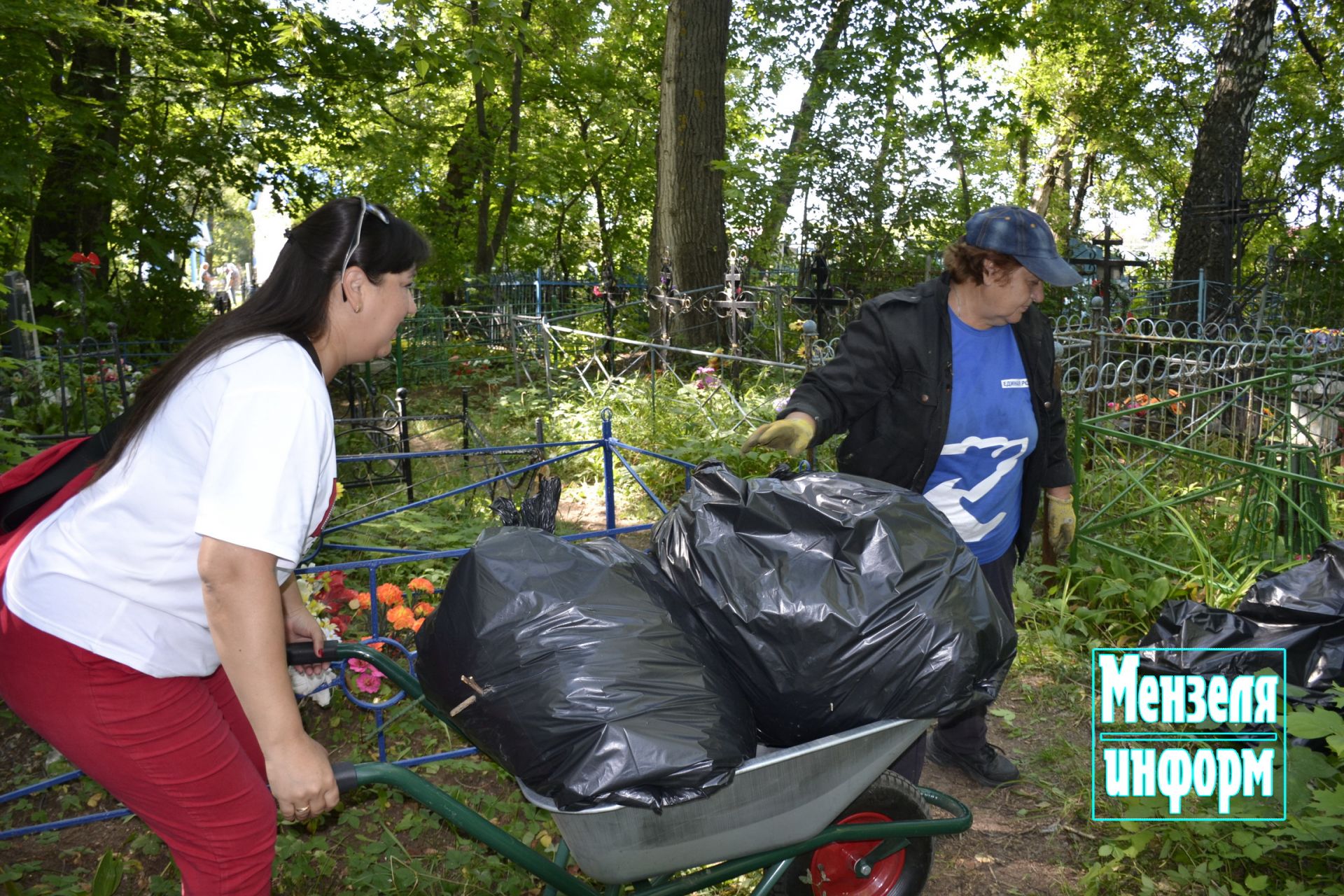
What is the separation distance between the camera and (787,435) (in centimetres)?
260

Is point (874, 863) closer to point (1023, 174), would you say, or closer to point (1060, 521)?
point (1060, 521)

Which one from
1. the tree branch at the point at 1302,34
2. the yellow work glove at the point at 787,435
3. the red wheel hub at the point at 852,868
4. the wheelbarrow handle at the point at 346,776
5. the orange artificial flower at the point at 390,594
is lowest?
the red wheel hub at the point at 852,868

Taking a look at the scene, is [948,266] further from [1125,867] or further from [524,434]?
[524,434]

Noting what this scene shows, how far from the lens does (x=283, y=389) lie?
4.72 ft

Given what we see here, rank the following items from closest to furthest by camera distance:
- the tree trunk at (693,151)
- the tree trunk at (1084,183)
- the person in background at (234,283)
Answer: the tree trunk at (693,151)
the tree trunk at (1084,183)
the person in background at (234,283)

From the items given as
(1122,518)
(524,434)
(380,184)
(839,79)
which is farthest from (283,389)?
(380,184)

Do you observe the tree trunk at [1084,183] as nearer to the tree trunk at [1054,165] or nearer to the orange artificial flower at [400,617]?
the tree trunk at [1054,165]

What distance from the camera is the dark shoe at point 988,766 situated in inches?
133

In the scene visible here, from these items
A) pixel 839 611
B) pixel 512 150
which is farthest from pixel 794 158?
pixel 839 611

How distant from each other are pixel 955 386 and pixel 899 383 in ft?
0.55

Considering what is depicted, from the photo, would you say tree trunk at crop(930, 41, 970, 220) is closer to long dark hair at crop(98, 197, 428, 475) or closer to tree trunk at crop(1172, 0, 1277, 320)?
tree trunk at crop(1172, 0, 1277, 320)

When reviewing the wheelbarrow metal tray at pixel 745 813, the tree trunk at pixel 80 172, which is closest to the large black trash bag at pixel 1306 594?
the wheelbarrow metal tray at pixel 745 813

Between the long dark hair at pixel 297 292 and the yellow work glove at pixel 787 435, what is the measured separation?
1.23m

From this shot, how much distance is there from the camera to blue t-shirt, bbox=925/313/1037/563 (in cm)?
277
